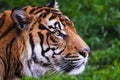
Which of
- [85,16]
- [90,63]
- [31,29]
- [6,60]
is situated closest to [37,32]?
[31,29]

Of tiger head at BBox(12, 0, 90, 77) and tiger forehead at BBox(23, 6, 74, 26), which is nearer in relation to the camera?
tiger head at BBox(12, 0, 90, 77)

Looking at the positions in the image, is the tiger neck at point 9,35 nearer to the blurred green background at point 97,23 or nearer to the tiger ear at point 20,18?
the tiger ear at point 20,18

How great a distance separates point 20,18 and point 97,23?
15.3 feet

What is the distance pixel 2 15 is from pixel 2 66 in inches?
18.7

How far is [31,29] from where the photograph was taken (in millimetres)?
4469

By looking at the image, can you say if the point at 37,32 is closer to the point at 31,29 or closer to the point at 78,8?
the point at 31,29

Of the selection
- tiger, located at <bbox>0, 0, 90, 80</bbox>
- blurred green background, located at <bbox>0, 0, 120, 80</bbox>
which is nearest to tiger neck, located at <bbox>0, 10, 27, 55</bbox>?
tiger, located at <bbox>0, 0, 90, 80</bbox>

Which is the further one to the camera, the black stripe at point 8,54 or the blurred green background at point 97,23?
the blurred green background at point 97,23

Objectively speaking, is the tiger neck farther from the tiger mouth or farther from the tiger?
the tiger mouth

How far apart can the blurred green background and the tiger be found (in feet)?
9.62

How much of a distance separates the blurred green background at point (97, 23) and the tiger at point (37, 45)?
2932mm

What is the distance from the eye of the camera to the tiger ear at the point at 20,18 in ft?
14.6

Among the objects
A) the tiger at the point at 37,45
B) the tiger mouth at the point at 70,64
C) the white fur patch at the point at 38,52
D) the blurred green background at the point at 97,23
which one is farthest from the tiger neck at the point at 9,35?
the blurred green background at the point at 97,23

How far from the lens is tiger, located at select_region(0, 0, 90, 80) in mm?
4418
